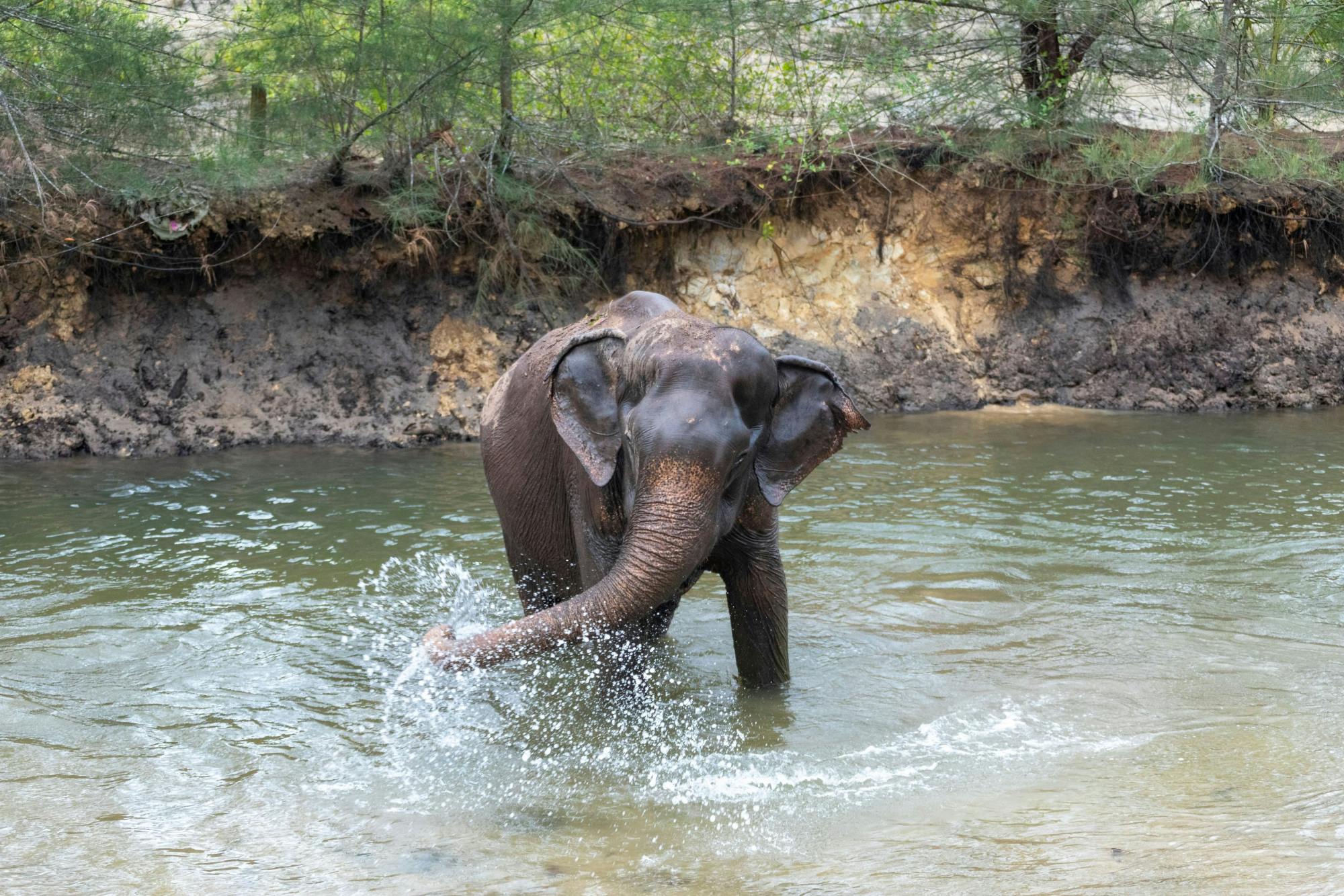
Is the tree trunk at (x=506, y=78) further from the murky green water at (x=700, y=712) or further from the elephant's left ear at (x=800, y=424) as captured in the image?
the elephant's left ear at (x=800, y=424)

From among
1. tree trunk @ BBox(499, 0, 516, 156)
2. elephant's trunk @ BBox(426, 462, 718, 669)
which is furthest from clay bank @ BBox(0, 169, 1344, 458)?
elephant's trunk @ BBox(426, 462, 718, 669)

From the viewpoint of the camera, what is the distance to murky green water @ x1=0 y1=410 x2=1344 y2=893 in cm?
407

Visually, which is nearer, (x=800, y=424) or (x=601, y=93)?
(x=800, y=424)

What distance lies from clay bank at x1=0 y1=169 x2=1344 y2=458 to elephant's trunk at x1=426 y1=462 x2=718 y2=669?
796cm

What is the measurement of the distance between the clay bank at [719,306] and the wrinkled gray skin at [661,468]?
6865 mm

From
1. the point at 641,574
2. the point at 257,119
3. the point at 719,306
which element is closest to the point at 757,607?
the point at 641,574

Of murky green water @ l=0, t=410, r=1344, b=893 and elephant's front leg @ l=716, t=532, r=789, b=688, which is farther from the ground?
elephant's front leg @ l=716, t=532, r=789, b=688

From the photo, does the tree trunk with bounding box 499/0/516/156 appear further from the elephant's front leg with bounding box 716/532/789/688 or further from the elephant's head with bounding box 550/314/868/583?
Result: the elephant's front leg with bounding box 716/532/789/688

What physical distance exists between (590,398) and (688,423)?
58cm

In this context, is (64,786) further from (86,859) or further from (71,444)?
(71,444)

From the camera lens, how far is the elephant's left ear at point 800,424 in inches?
188

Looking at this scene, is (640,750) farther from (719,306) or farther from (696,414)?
(719,306)

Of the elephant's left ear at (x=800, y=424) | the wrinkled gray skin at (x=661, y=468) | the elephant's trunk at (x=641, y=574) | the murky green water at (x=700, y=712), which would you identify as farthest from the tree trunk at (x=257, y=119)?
the elephant's trunk at (x=641, y=574)

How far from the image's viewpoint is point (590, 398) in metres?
4.73
